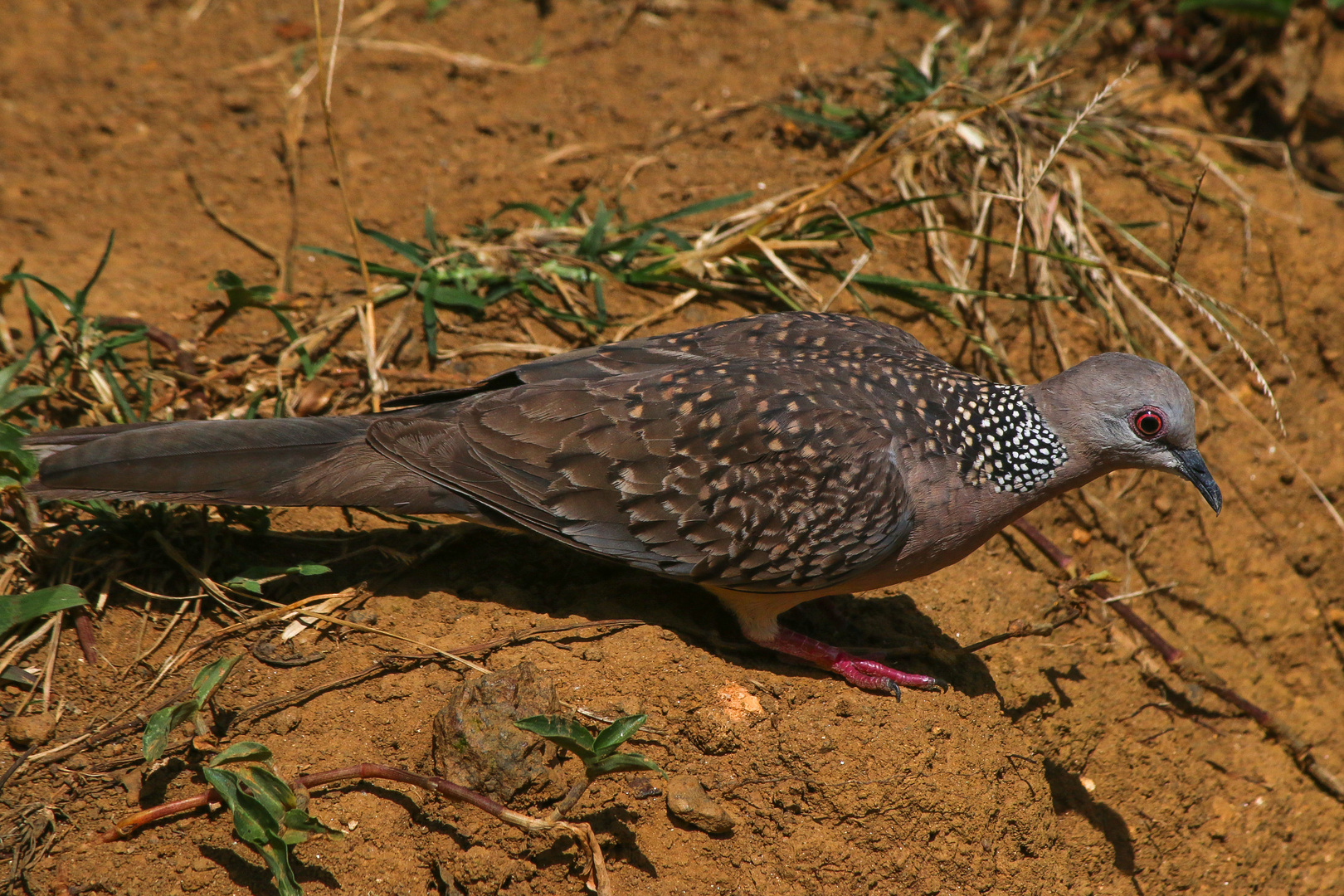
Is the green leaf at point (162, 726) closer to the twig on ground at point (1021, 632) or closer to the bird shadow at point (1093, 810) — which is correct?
the twig on ground at point (1021, 632)

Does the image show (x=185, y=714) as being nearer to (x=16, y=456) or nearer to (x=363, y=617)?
(x=363, y=617)

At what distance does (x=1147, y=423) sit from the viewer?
3.54m

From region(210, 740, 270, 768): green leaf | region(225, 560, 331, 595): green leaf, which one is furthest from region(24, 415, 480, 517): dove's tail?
region(210, 740, 270, 768): green leaf

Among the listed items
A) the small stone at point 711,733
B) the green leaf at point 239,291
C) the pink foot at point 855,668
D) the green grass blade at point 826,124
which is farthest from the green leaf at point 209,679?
the green grass blade at point 826,124

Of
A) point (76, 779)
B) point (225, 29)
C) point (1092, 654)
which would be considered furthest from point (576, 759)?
point (225, 29)

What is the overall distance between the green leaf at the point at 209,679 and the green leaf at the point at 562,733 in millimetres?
994

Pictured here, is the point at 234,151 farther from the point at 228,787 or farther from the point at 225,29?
the point at 228,787

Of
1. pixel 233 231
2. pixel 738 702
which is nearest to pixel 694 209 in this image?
pixel 233 231

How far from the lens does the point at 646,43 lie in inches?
247

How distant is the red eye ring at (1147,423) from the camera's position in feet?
11.5

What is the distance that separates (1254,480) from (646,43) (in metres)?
4.43

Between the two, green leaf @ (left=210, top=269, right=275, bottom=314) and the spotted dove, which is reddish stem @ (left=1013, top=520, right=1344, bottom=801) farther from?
green leaf @ (left=210, top=269, right=275, bottom=314)

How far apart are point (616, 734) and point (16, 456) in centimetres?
221

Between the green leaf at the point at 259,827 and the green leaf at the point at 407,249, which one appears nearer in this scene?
the green leaf at the point at 259,827
